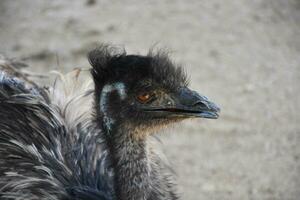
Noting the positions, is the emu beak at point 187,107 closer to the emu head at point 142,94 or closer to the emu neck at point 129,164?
the emu head at point 142,94

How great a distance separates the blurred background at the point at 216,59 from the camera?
16.5ft

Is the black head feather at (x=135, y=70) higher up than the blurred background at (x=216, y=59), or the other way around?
the blurred background at (x=216, y=59)

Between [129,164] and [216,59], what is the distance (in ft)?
10.6

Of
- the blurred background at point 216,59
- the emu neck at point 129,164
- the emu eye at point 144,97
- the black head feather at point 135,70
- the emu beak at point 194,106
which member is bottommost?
the emu neck at point 129,164

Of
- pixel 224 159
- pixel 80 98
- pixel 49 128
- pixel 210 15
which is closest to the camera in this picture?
pixel 49 128

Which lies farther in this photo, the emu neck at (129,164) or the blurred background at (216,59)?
the blurred background at (216,59)

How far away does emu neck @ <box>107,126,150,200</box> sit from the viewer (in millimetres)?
3186

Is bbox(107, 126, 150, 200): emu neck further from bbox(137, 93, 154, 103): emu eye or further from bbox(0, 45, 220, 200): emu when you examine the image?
bbox(137, 93, 154, 103): emu eye

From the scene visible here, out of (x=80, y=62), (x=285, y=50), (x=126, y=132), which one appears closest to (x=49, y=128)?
(x=126, y=132)

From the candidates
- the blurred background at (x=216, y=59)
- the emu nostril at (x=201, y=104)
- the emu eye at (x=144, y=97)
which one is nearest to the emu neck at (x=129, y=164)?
the emu eye at (x=144, y=97)

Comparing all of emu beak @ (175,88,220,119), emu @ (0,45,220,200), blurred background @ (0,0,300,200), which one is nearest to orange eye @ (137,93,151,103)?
emu @ (0,45,220,200)

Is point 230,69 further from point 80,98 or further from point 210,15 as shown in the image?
point 80,98

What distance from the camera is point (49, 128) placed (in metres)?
3.55

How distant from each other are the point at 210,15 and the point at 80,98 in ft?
10.8
